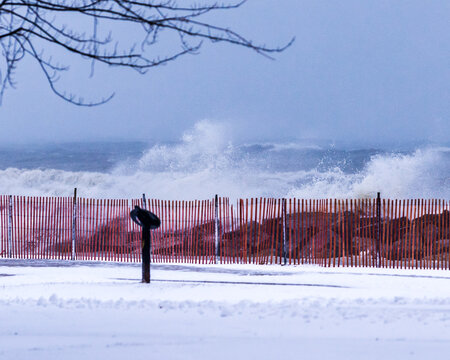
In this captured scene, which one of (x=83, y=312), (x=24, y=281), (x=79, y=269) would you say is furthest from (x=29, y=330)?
(x=79, y=269)

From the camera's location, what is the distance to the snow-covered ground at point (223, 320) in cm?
761

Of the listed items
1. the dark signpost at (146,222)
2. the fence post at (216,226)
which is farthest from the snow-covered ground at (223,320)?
the fence post at (216,226)

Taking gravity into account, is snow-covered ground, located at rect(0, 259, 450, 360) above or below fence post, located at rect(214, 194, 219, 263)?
below

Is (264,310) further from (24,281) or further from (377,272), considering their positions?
(377,272)

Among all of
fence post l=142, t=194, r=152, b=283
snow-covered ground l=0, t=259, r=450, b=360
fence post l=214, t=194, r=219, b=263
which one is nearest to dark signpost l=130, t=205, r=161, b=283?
fence post l=142, t=194, r=152, b=283

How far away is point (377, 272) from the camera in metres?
19.8

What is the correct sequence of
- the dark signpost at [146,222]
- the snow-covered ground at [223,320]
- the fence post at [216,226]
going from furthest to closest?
the fence post at [216,226] < the dark signpost at [146,222] < the snow-covered ground at [223,320]

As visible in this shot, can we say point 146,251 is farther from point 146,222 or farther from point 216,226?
point 216,226

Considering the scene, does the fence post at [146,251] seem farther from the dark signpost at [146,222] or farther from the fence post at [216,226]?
the fence post at [216,226]

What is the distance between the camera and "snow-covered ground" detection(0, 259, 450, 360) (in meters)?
7.61

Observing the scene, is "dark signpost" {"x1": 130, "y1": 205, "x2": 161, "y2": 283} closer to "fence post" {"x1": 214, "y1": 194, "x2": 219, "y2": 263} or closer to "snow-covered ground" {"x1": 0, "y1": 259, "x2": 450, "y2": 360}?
"snow-covered ground" {"x1": 0, "y1": 259, "x2": 450, "y2": 360}

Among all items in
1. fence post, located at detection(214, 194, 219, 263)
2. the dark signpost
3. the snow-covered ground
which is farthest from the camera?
fence post, located at detection(214, 194, 219, 263)

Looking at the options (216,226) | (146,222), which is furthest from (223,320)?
(216,226)

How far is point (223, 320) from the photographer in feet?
31.1
